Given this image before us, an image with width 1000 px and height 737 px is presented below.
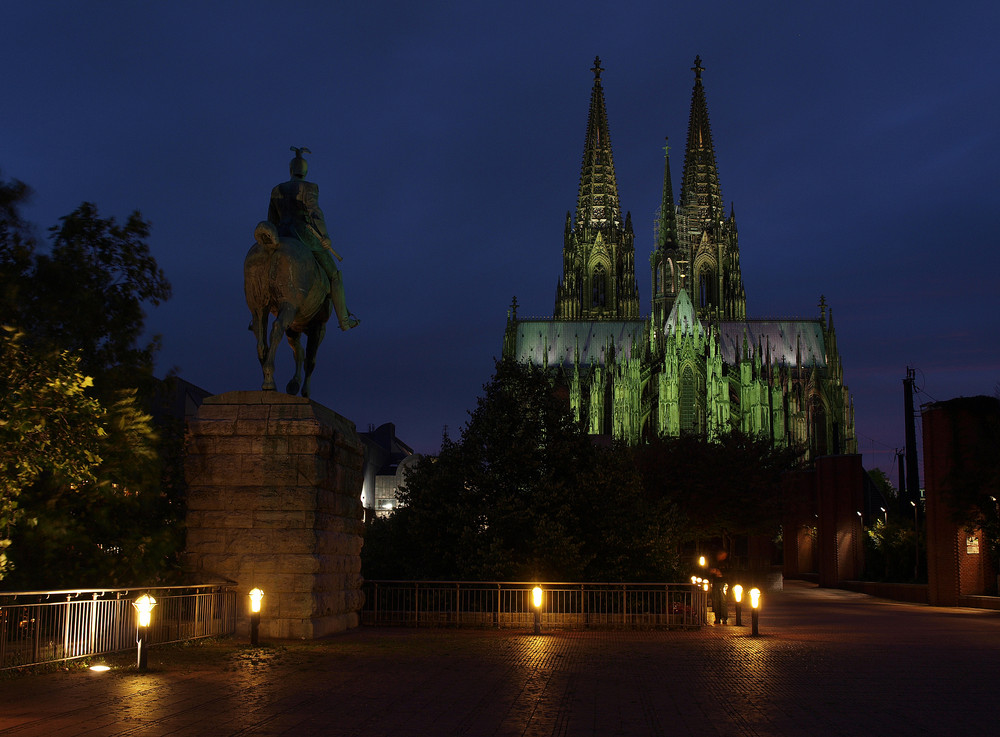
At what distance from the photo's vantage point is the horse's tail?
14.4 m

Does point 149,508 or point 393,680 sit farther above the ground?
point 149,508

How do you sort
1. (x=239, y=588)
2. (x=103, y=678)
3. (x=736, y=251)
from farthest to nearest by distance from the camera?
(x=736, y=251) → (x=239, y=588) → (x=103, y=678)

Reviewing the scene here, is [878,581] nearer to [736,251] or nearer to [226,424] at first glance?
[226,424]

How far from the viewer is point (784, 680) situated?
1084cm

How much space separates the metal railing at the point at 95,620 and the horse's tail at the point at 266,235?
4840 mm

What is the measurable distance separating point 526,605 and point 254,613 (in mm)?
7254

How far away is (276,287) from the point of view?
48.6 ft

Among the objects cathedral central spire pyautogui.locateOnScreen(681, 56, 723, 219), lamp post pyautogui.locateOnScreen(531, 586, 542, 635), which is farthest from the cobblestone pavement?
cathedral central spire pyautogui.locateOnScreen(681, 56, 723, 219)

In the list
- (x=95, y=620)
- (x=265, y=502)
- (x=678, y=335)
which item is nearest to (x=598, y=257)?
(x=678, y=335)

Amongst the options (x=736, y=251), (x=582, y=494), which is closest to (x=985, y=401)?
(x=582, y=494)

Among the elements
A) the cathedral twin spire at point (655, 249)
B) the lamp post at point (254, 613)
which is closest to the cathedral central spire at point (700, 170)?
the cathedral twin spire at point (655, 249)

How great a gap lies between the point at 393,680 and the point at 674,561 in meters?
15.2

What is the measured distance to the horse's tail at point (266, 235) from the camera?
14.4m

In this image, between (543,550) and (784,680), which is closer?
(784,680)
